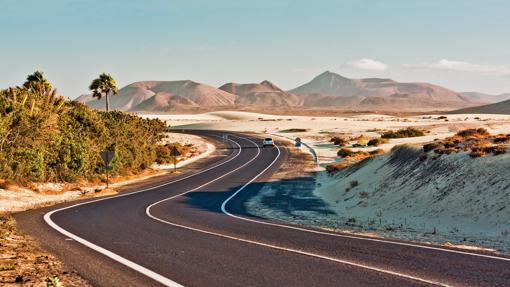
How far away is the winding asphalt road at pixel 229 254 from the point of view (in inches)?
337

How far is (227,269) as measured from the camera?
9.35 m

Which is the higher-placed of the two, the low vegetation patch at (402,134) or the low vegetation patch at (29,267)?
the low vegetation patch at (29,267)

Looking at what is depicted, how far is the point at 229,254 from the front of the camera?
1070cm

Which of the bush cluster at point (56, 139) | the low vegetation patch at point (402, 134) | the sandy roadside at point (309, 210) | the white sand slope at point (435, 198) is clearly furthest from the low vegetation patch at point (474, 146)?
the low vegetation patch at point (402, 134)

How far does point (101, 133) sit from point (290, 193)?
17.3 metres

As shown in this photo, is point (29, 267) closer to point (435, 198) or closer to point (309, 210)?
point (309, 210)

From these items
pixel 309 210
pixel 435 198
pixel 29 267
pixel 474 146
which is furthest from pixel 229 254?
pixel 474 146

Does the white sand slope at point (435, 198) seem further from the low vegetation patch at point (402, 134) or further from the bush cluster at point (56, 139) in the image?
the low vegetation patch at point (402, 134)

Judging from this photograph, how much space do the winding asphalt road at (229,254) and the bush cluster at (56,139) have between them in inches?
439

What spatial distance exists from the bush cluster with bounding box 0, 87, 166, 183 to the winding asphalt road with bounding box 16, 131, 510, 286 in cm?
1114

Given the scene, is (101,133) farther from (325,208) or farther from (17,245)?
(17,245)

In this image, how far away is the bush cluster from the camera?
29.4 metres

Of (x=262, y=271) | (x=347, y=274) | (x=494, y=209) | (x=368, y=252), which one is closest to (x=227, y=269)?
(x=262, y=271)

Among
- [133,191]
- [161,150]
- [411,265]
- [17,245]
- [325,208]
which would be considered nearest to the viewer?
[411,265]
